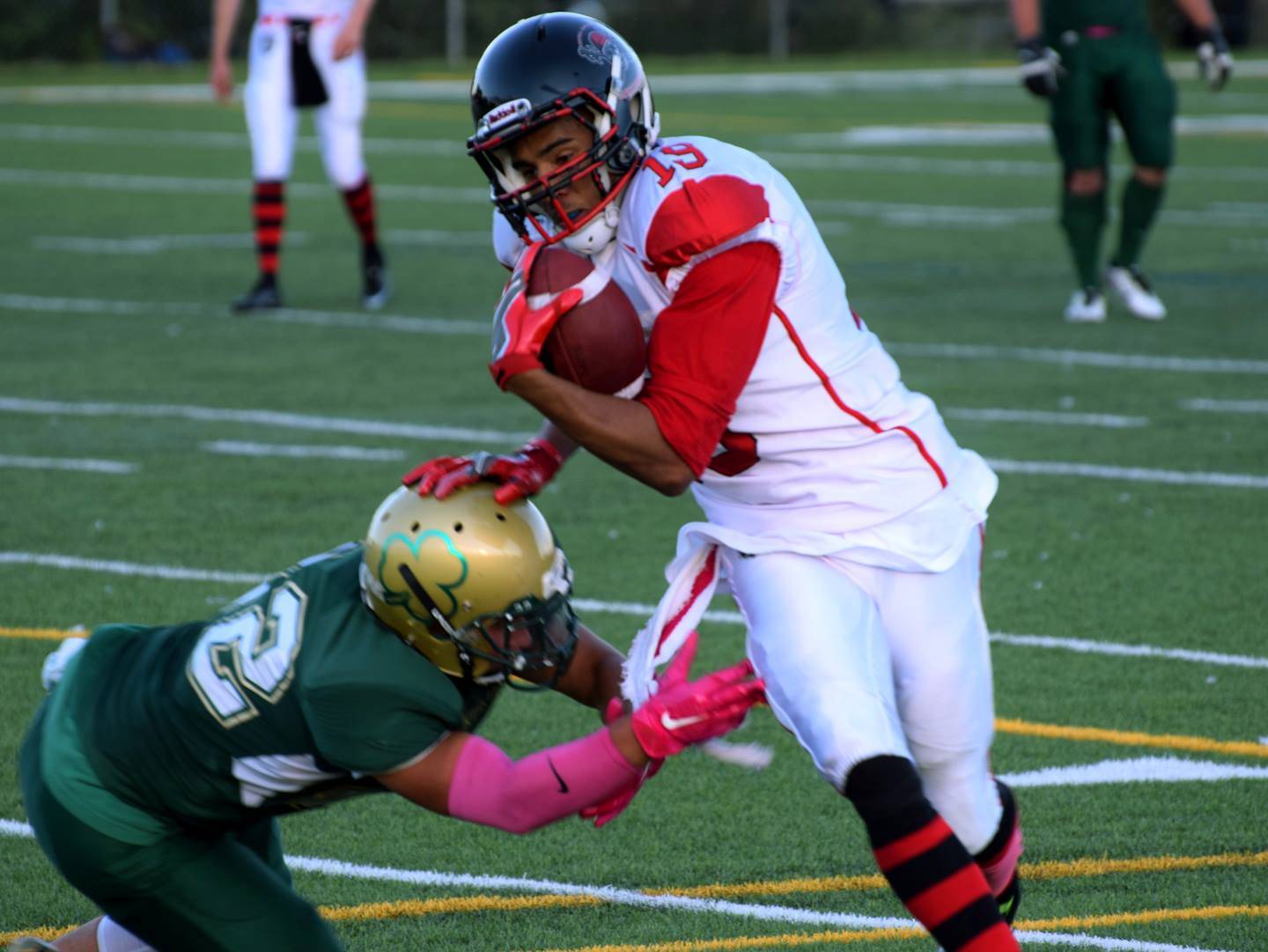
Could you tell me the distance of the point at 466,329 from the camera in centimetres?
1019

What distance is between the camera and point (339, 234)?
548 inches

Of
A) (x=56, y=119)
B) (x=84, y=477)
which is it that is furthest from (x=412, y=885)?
(x=56, y=119)

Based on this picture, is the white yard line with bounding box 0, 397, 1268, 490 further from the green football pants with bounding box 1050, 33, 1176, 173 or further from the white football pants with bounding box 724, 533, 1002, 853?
the white football pants with bounding box 724, 533, 1002, 853

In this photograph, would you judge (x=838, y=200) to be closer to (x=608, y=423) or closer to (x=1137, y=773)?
(x=1137, y=773)

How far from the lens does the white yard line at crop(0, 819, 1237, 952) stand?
147 inches

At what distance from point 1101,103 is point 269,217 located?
3.93 metres

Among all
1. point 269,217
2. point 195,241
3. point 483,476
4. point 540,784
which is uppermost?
point 483,476

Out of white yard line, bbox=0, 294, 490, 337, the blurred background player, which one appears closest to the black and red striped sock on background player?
white yard line, bbox=0, 294, 490, 337

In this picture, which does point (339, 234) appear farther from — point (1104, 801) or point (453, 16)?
point (453, 16)

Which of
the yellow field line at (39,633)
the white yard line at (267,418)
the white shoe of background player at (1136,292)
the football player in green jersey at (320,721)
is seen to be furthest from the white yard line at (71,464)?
the white shoe of background player at (1136,292)

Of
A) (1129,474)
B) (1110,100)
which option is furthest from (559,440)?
(1110,100)

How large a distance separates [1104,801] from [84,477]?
4025mm

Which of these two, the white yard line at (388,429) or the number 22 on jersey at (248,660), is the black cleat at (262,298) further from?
the number 22 on jersey at (248,660)

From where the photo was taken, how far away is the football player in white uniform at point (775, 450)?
3.23 m
